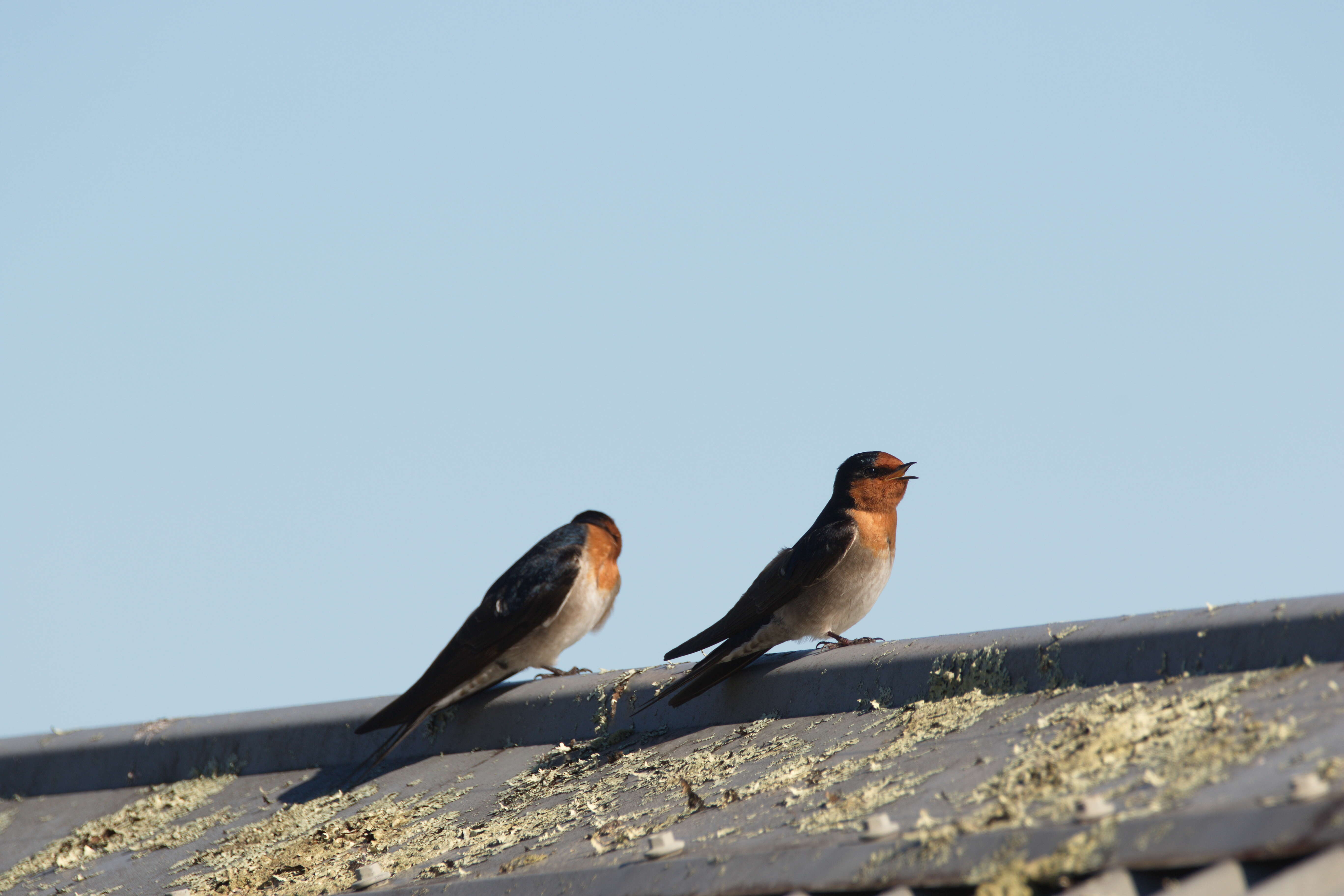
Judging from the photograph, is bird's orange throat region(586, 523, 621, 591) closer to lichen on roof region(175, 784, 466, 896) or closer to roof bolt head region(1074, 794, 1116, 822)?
lichen on roof region(175, 784, 466, 896)

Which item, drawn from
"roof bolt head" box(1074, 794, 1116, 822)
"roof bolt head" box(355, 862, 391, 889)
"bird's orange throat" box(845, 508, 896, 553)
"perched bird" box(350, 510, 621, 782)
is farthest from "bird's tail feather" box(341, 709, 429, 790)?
"roof bolt head" box(1074, 794, 1116, 822)

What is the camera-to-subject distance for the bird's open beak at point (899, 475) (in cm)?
666

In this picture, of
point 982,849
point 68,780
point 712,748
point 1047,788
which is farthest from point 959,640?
point 68,780

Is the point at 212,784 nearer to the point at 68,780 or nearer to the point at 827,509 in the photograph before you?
the point at 68,780

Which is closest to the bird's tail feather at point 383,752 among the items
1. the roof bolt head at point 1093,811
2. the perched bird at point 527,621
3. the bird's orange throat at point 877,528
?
the perched bird at point 527,621

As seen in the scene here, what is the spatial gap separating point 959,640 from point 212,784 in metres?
3.91

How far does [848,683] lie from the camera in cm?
459

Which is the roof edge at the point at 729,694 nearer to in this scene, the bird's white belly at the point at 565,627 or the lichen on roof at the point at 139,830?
the lichen on roof at the point at 139,830

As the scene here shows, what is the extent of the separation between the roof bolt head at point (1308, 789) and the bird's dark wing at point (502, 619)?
440 centimetres

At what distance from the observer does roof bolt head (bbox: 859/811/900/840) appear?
113 inches

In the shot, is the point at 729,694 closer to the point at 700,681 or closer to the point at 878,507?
the point at 700,681

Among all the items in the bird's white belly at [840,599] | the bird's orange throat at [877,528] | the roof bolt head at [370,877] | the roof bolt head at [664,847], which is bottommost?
the roof bolt head at [370,877]

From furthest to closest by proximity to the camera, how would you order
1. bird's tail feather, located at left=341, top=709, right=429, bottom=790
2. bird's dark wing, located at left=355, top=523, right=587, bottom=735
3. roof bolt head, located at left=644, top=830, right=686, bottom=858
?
bird's dark wing, located at left=355, top=523, right=587, bottom=735 < bird's tail feather, located at left=341, top=709, right=429, bottom=790 < roof bolt head, located at left=644, top=830, right=686, bottom=858

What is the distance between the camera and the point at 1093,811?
100 inches
